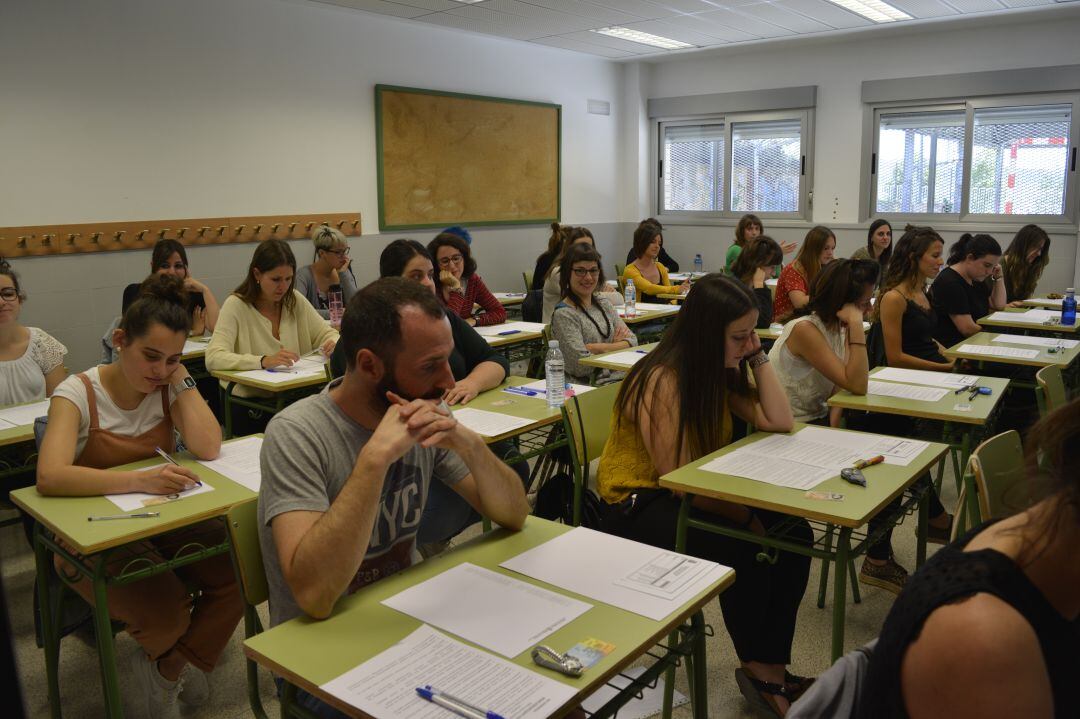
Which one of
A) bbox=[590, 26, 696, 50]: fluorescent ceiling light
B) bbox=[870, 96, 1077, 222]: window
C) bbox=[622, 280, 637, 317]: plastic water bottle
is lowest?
bbox=[622, 280, 637, 317]: plastic water bottle

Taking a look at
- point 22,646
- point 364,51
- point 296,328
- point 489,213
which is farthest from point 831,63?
point 22,646

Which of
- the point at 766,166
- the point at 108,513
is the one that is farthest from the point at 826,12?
the point at 108,513

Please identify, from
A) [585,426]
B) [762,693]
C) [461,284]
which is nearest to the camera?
[762,693]

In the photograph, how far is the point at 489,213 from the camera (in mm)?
8586

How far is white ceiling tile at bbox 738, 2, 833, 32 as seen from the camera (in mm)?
7023

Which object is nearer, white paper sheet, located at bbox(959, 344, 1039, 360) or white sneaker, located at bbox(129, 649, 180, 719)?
white sneaker, located at bbox(129, 649, 180, 719)

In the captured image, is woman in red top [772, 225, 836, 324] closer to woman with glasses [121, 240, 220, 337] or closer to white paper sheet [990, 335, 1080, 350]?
white paper sheet [990, 335, 1080, 350]

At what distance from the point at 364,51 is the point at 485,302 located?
3.04 meters

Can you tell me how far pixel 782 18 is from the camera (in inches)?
293

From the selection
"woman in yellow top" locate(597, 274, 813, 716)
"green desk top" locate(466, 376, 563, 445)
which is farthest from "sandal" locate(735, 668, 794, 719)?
"green desk top" locate(466, 376, 563, 445)

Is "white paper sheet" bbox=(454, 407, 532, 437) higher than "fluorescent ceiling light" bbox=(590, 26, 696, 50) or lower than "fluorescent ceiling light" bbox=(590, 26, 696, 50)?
lower

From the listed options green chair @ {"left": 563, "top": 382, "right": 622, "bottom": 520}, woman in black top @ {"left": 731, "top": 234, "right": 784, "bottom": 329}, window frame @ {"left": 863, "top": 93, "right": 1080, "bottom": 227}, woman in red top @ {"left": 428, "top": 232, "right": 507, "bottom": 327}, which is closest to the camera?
green chair @ {"left": 563, "top": 382, "right": 622, "bottom": 520}

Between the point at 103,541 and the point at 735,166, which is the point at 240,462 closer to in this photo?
the point at 103,541

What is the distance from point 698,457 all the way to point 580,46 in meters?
7.01
